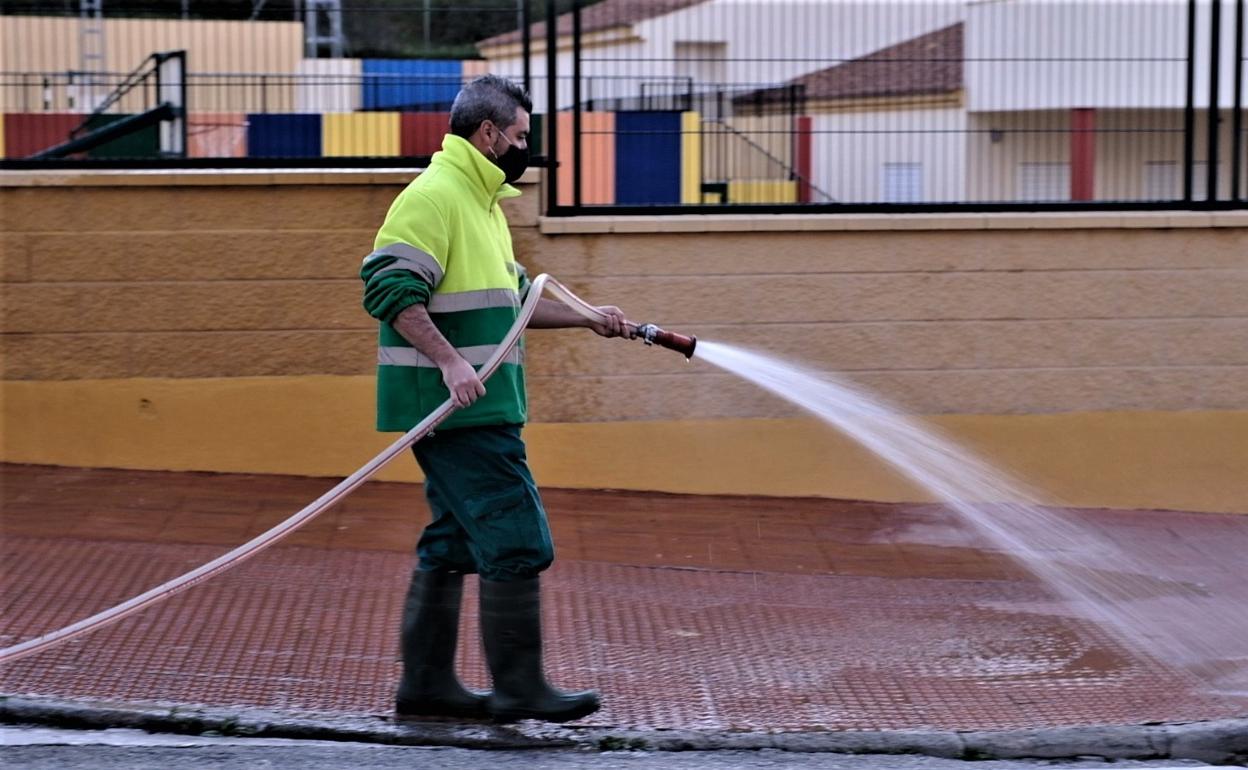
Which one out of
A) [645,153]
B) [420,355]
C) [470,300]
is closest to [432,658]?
[420,355]

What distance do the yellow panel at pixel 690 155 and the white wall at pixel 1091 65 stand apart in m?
1.45

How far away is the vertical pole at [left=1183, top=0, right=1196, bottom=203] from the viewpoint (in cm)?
891

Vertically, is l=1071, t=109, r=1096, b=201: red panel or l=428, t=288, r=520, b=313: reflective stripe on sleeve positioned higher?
l=1071, t=109, r=1096, b=201: red panel

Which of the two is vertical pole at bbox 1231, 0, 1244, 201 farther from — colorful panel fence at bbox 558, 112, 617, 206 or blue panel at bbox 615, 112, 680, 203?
colorful panel fence at bbox 558, 112, 617, 206

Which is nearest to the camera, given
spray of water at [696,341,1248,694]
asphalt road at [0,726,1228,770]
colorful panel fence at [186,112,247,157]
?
asphalt road at [0,726,1228,770]

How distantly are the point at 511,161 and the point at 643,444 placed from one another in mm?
3932

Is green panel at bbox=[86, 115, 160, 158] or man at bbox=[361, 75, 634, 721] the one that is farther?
green panel at bbox=[86, 115, 160, 158]

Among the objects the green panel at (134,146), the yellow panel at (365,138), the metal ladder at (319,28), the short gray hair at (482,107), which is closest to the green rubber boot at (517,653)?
the short gray hair at (482,107)

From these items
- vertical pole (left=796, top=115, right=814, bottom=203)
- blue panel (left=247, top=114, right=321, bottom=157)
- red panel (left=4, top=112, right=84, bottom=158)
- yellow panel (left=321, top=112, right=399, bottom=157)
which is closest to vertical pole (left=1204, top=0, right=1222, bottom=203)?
vertical pole (left=796, top=115, right=814, bottom=203)

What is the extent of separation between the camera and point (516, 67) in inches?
360

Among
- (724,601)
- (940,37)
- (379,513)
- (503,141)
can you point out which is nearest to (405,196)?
(503,141)

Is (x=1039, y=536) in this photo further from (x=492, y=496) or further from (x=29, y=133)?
(x=29, y=133)

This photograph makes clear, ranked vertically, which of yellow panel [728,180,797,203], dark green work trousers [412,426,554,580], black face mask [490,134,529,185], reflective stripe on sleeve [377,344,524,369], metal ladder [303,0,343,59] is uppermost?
metal ladder [303,0,343,59]

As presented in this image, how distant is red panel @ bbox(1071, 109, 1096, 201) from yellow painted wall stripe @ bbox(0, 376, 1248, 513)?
1.20 m
